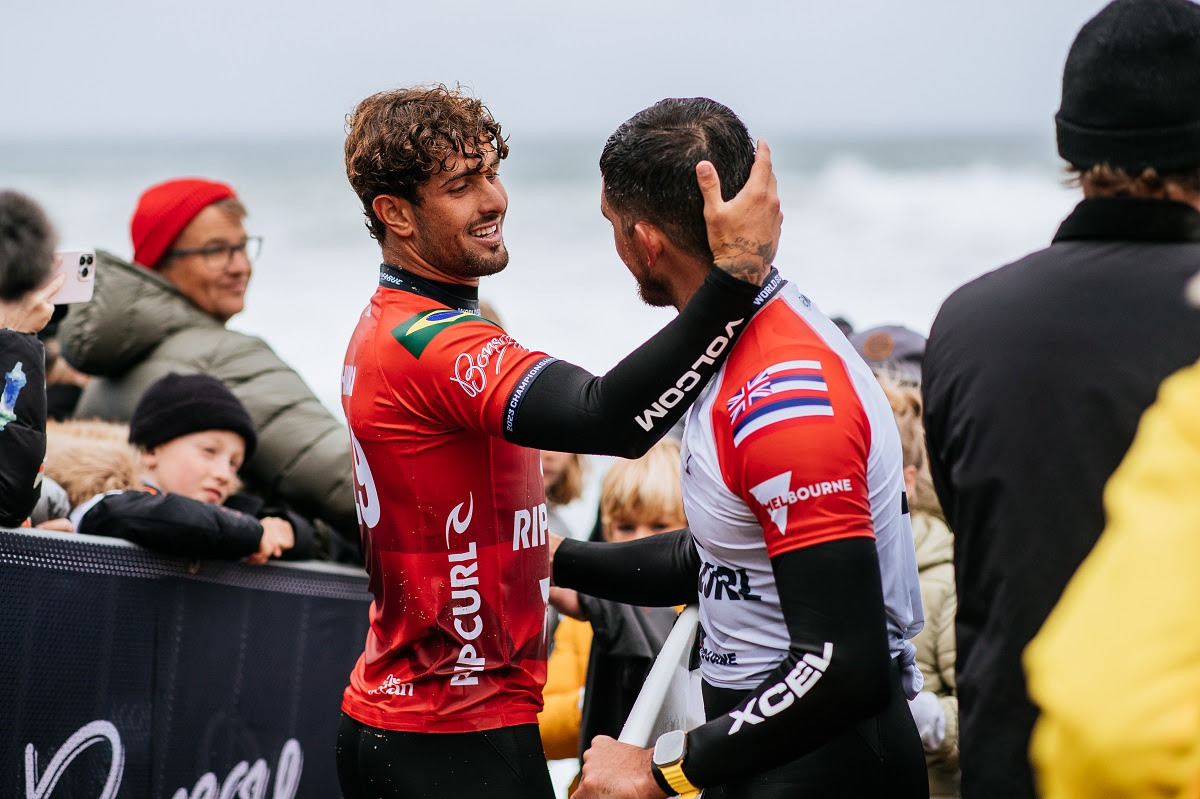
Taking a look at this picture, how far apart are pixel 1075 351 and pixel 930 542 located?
205 cm

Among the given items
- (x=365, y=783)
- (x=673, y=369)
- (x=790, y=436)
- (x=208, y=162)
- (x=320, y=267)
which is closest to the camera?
(x=790, y=436)

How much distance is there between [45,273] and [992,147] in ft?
96.3

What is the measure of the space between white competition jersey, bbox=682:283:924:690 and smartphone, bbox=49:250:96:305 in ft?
6.36

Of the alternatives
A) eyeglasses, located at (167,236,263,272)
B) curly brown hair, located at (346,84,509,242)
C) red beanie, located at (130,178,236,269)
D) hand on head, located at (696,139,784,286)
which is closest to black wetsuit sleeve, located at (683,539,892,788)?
hand on head, located at (696,139,784,286)

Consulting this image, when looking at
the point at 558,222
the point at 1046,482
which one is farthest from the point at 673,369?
the point at 558,222

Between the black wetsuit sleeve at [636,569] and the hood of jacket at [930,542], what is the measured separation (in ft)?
3.77

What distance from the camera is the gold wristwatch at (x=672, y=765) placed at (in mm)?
2143

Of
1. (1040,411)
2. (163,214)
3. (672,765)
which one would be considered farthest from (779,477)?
(163,214)

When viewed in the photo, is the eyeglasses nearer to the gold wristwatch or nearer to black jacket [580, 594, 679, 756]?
black jacket [580, 594, 679, 756]

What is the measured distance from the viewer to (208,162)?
1187 inches

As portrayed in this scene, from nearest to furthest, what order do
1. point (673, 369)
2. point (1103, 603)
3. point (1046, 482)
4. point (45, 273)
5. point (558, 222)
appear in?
point (1103, 603) → point (1046, 482) → point (673, 369) → point (45, 273) → point (558, 222)

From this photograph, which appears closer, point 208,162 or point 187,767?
Result: point 187,767

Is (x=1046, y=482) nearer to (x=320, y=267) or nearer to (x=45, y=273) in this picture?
(x=45, y=273)

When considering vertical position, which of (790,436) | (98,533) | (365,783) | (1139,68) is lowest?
(365,783)
